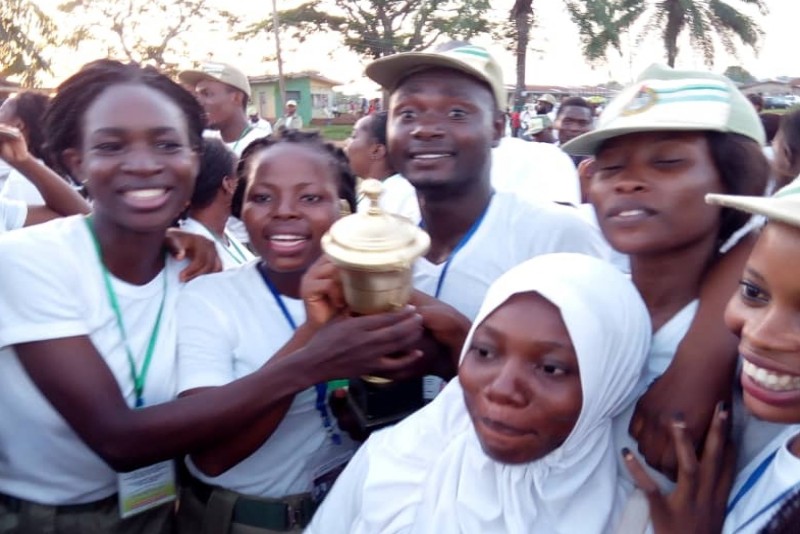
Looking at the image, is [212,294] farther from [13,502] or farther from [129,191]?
[13,502]

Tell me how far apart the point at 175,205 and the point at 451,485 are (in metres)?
1.07

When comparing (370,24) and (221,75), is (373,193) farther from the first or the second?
(370,24)

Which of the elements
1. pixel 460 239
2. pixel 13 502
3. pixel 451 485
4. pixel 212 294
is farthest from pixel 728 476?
pixel 13 502

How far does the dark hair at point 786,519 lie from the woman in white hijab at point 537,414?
32cm

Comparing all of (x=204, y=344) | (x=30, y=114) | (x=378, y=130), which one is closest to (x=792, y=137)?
(x=204, y=344)

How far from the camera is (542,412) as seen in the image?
4.80 ft

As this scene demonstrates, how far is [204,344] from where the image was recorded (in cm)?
189

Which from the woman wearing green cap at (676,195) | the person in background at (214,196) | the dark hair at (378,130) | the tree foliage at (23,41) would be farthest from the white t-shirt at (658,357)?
the tree foliage at (23,41)

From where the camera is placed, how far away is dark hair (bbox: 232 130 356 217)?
7.06 ft

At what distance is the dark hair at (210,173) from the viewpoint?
3.37 m

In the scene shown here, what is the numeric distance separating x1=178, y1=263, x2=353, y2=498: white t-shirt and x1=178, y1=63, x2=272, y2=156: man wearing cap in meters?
3.80

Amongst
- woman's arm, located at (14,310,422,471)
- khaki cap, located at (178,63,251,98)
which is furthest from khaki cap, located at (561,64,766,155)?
khaki cap, located at (178,63,251,98)

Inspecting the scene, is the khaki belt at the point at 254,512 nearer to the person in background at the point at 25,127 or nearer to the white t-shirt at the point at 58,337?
the white t-shirt at the point at 58,337

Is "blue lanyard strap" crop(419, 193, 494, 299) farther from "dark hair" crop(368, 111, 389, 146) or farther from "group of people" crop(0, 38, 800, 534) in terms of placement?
"dark hair" crop(368, 111, 389, 146)
